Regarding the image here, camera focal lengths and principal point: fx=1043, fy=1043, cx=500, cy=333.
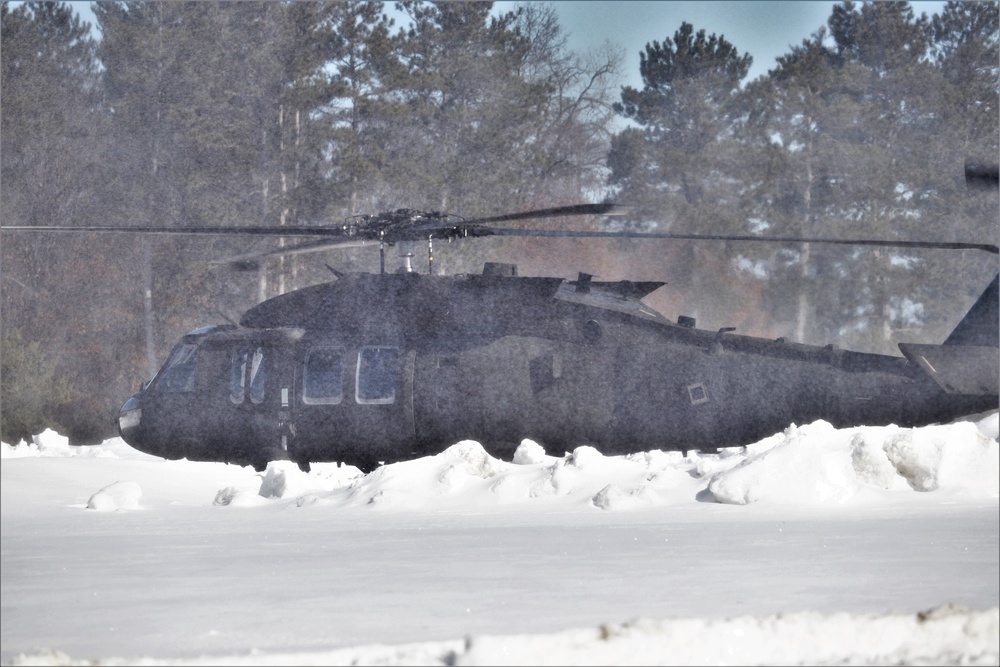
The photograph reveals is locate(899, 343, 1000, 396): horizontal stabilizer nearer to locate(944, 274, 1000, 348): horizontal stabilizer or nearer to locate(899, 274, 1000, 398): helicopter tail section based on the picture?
locate(899, 274, 1000, 398): helicopter tail section

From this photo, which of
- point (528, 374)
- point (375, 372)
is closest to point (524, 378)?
point (528, 374)

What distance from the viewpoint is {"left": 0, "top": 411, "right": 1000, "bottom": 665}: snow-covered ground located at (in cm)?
241

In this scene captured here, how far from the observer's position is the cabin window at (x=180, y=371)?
21.9 feet

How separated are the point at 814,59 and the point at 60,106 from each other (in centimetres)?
1143

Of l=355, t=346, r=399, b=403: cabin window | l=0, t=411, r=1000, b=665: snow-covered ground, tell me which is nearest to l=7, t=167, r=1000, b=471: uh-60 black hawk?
l=355, t=346, r=399, b=403: cabin window

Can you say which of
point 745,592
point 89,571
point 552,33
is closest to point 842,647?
point 745,592

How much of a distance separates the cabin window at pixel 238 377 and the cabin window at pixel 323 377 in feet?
1.40

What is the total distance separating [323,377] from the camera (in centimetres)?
629

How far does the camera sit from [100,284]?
17.6m

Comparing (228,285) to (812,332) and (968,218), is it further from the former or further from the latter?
A: (968,218)

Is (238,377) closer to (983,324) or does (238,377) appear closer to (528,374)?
(528,374)

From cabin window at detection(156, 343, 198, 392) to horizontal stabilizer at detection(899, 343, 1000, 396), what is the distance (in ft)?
14.2

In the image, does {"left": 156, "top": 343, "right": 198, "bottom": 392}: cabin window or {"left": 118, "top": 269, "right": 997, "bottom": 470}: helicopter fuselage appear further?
{"left": 156, "top": 343, "right": 198, "bottom": 392}: cabin window

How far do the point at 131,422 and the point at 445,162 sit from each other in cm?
1088
